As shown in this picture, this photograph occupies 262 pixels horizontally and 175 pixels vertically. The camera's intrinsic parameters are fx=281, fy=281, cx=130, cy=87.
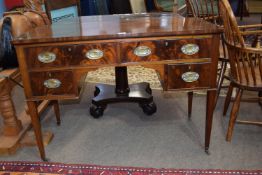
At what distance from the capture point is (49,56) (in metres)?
1.53

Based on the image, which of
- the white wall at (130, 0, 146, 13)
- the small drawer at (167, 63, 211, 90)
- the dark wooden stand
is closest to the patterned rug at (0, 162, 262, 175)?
the small drawer at (167, 63, 211, 90)

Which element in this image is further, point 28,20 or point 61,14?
point 61,14

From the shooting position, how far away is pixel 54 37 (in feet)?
4.91

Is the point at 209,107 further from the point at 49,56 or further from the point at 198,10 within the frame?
the point at 198,10

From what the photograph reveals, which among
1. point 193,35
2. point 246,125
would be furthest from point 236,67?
point 246,125

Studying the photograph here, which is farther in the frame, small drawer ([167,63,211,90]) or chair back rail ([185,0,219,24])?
chair back rail ([185,0,219,24])

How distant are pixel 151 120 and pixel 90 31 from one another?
3.34 ft

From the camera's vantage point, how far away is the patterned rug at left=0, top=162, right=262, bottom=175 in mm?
1692

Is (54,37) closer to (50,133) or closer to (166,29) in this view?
(166,29)

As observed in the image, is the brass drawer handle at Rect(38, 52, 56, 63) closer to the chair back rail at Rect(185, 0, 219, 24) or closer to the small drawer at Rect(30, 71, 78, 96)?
the small drawer at Rect(30, 71, 78, 96)

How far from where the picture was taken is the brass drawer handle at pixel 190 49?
154 cm

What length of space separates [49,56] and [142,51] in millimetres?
508

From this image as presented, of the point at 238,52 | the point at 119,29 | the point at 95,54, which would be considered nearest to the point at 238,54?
the point at 238,52

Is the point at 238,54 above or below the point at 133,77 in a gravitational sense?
above
